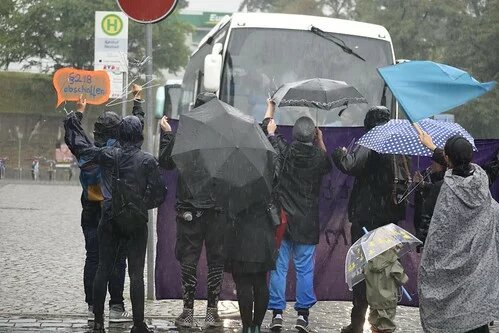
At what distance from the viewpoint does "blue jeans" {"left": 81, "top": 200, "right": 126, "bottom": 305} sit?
8305 mm

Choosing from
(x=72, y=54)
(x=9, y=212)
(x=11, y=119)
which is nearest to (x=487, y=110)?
(x=9, y=212)

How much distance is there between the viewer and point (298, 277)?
27.0 feet

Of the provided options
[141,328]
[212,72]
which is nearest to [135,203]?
[141,328]

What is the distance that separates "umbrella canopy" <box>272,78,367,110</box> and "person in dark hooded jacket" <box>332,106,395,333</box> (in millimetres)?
793

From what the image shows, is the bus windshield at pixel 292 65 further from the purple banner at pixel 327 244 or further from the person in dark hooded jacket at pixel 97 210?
the person in dark hooded jacket at pixel 97 210

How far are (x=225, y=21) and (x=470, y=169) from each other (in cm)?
762

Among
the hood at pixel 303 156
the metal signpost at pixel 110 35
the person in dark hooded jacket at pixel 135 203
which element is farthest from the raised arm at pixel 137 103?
the metal signpost at pixel 110 35

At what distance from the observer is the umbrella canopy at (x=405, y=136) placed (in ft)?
24.2

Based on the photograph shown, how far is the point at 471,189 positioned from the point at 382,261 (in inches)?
41.4

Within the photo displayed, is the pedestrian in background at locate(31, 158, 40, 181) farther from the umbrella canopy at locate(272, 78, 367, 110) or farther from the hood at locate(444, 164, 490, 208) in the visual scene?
the hood at locate(444, 164, 490, 208)

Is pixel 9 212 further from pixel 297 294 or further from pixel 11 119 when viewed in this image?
pixel 11 119

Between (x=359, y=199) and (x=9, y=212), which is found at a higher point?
(x=359, y=199)

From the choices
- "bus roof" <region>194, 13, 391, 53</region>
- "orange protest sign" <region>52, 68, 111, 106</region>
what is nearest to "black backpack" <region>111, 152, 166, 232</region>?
"orange protest sign" <region>52, 68, 111, 106</region>

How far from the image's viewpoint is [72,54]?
58.7 metres
